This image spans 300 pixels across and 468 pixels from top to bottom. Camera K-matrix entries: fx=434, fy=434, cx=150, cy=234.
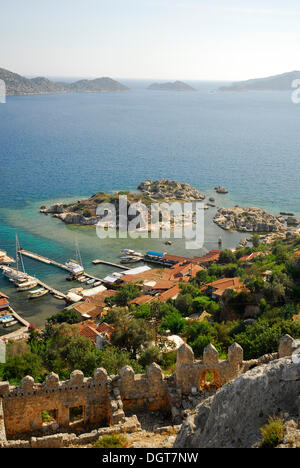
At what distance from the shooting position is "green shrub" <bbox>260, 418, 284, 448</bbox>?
8344mm

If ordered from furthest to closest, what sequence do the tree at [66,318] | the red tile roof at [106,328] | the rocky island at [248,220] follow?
the rocky island at [248,220] → the tree at [66,318] → the red tile roof at [106,328]

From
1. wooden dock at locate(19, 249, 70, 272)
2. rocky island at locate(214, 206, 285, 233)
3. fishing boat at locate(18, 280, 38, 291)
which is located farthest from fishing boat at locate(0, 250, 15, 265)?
rocky island at locate(214, 206, 285, 233)

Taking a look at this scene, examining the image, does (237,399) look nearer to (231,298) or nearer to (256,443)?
(256,443)

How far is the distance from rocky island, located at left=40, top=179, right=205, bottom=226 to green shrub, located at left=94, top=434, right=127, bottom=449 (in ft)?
206

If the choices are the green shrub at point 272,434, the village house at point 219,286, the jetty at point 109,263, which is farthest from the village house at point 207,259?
the green shrub at point 272,434

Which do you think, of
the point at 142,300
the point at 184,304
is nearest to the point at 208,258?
the point at 142,300

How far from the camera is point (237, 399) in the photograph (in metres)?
9.77

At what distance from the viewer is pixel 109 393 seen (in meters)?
14.6

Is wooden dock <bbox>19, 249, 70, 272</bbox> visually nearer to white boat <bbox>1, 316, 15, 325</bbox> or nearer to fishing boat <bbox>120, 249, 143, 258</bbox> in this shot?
fishing boat <bbox>120, 249, 143, 258</bbox>

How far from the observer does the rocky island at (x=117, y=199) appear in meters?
74.9

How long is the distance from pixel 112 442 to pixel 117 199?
7042cm

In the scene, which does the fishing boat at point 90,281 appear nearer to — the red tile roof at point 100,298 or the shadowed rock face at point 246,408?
the red tile roof at point 100,298

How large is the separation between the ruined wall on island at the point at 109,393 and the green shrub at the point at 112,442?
4.88 ft

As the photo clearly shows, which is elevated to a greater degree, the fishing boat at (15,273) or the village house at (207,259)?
the village house at (207,259)
